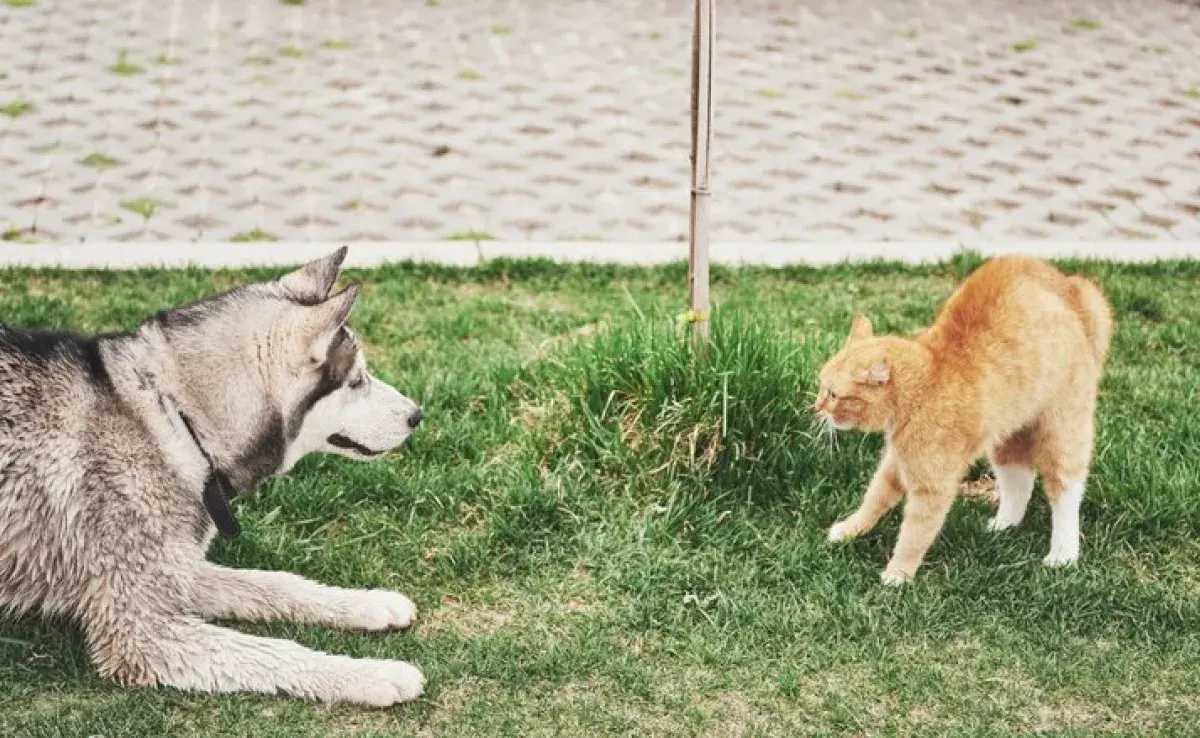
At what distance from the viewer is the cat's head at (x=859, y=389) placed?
4215 mm

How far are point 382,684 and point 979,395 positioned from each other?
6.76 ft

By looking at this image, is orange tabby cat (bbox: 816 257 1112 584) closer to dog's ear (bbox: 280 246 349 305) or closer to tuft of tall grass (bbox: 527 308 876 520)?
tuft of tall grass (bbox: 527 308 876 520)

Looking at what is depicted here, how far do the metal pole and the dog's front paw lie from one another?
2.78ft

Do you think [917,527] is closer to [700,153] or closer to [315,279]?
[700,153]

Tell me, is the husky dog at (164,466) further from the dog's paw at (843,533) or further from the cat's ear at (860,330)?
the cat's ear at (860,330)

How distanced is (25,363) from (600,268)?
11.0ft

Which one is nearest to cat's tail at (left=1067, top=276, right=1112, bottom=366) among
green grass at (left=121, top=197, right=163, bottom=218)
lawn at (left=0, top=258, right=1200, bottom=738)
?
lawn at (left=0, top=258, right=1200, bottom=738)

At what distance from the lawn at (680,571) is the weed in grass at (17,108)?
3.10 m

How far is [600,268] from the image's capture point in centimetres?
673

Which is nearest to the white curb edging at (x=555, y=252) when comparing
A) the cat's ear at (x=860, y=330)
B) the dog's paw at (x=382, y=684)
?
the cat's ear at (x=860, y=330)

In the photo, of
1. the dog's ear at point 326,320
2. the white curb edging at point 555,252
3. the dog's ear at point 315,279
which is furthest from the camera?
the white curb edging at point 555,252

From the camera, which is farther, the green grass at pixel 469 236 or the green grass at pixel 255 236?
the green grass at pixel 469 236

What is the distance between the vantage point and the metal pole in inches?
182

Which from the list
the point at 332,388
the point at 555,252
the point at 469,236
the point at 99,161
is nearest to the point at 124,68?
the point at 99,161
